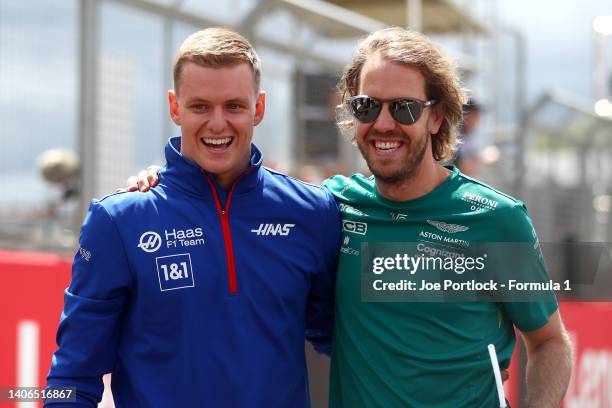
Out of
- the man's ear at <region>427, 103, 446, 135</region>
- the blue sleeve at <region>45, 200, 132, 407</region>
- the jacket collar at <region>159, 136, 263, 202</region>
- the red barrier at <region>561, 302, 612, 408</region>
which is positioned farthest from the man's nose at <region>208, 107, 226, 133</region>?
the red barrier at <region>561, 302, 612, 408</region>

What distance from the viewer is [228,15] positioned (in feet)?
17.8

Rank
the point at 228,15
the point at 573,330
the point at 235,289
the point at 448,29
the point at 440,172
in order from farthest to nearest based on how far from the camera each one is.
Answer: the point at 448,29 < the point at 573,330 < the point at 228,15 < the point at 440,172 < the point at 235,289

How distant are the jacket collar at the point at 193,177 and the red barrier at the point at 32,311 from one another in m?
2.43

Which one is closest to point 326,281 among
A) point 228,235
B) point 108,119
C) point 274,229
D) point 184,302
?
point 274,229

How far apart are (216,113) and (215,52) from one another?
0.19m

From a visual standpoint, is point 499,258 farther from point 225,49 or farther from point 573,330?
point 573,330

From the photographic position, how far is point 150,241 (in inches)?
107

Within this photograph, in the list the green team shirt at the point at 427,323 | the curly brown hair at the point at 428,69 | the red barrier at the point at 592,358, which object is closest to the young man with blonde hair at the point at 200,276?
the green team shirt at the point at 427,323

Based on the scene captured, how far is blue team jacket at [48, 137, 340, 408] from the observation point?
2.69 meters

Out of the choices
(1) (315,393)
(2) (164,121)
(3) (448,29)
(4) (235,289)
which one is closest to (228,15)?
(2) (164,121)

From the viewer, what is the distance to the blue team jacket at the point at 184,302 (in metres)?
2.69

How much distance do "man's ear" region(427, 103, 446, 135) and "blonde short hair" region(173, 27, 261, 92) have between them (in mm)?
605

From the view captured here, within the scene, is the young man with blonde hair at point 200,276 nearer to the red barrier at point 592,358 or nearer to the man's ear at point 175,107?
the man's ear at point 175,107

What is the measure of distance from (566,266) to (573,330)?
104 inches
